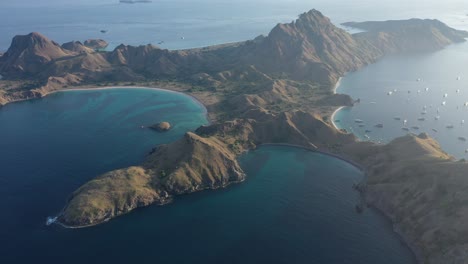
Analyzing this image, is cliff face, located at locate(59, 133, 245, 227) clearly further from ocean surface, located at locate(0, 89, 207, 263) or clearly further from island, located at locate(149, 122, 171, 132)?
island, located at locate(149, 122, 171, 132)

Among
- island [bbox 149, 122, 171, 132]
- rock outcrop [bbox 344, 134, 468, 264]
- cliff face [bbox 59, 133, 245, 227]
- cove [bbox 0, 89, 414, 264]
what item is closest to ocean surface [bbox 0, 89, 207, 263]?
cove [bbox 0, 89, 414, 264]

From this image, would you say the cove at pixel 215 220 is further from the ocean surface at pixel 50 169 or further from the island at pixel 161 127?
the island at pixel 161 127

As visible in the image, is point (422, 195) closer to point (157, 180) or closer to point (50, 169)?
point (157, 180)

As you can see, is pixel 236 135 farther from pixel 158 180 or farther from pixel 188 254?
pixel 188 254

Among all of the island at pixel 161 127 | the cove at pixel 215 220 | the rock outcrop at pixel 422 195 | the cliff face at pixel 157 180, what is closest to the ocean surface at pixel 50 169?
the cove at pixel 215 220

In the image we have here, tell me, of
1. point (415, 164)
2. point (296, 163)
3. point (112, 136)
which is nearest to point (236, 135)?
point (296, 163)

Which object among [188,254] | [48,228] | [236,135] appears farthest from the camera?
[236,135]
